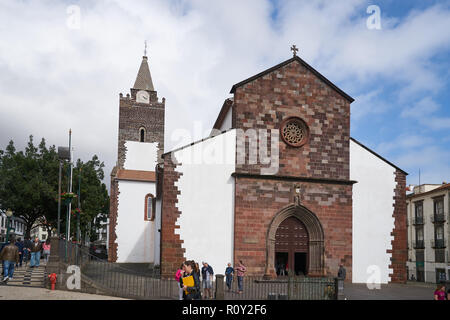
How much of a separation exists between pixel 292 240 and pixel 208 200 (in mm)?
4856

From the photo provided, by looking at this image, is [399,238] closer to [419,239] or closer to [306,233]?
[306,233]

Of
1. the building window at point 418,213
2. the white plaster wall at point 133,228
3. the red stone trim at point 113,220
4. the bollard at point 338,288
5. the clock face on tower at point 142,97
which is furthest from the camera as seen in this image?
the clock face on tower at point 142,97

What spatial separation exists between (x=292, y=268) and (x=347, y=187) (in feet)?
16.6

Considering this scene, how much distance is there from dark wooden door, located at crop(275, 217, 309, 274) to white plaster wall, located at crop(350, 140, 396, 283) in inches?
102

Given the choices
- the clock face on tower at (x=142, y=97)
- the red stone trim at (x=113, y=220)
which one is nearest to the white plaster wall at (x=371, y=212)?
the red stone trim at (x=113, y=220)

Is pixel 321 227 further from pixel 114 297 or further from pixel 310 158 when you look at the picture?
pixel 114 297

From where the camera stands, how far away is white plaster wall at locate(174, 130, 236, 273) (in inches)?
787

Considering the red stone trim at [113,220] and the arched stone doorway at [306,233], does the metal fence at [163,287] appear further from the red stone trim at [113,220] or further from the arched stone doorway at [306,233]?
the red stone trim at [113,220]

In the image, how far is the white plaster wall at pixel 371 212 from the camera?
2173cm

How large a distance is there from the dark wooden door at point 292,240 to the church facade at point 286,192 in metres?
0.05

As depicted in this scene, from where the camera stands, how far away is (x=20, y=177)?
33.9m

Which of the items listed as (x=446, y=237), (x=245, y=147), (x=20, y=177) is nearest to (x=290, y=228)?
(x=245, y=147)

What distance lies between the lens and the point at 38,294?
12.8 m
